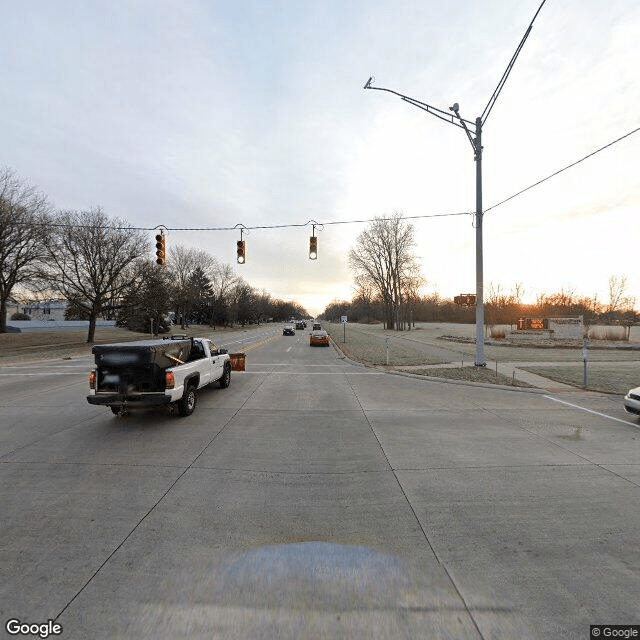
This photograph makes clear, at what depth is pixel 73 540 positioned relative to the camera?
Result: 3.35m

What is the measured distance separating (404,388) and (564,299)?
98.0m

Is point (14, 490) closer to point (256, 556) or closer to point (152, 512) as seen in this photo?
point (152, 512)

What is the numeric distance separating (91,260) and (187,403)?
111 feet

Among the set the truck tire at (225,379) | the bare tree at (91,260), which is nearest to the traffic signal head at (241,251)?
the truck tire at (225,379)

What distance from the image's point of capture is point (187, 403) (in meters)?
7.81

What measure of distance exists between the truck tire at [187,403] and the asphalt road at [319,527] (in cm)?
31

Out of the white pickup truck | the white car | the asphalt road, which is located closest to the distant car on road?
the asphalt road

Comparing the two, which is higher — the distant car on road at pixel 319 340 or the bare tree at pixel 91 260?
the bare tree at pixel 91 260

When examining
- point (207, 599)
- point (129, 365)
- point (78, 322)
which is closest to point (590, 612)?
point (207, 599)

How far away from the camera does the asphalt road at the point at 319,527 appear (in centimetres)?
252

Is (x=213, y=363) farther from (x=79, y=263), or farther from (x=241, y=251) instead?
(x=79, y=263)

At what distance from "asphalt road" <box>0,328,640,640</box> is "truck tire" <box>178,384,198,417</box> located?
0.31 meters

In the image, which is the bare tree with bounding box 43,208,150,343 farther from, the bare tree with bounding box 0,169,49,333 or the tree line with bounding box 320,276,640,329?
the tree line with bounding box 320,276,640,329

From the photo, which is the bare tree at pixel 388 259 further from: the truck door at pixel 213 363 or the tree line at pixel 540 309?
the truck door at pixel 213 363
